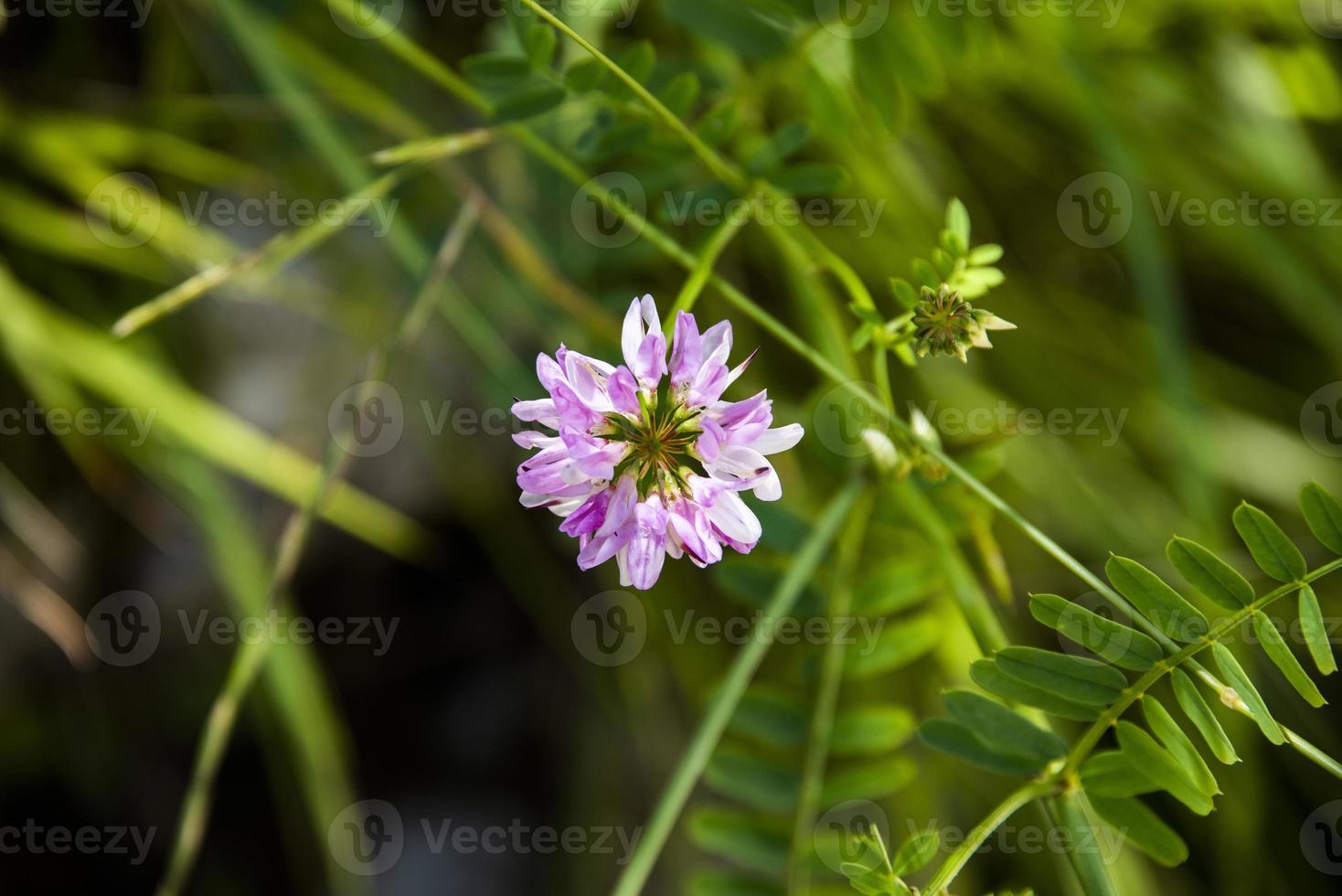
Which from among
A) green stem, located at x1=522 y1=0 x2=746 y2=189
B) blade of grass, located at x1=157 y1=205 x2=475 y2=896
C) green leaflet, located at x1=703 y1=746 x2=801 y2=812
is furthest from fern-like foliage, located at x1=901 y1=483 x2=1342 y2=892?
blade of grass, located at x1=157 y1=205 x2=475 y2=896

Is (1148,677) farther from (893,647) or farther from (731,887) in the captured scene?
(731,887)

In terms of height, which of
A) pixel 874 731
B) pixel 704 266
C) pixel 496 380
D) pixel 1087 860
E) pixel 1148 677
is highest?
pixel 496 380

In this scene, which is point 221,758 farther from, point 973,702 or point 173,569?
point 973,702

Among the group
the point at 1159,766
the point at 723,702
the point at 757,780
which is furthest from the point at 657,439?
the point at 757,780

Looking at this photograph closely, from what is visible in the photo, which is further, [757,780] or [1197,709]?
[757,780]

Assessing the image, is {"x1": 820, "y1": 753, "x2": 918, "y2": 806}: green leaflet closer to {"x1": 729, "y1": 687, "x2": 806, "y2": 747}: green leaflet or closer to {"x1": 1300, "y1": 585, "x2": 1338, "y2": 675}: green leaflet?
{"x1": 729, "y1": 687, "x2": 806, "y2": 747}: green leaflet

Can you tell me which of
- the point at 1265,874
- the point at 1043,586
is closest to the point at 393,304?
A: the point at 1043,586
